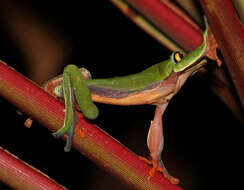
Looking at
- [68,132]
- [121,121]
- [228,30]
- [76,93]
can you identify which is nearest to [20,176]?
[68,132]

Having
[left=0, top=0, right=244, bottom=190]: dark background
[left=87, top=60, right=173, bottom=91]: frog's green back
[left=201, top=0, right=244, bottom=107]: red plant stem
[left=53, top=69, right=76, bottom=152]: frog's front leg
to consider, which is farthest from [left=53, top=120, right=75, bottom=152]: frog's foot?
[left=0, top=0, right=244, bottom=190]: dark background

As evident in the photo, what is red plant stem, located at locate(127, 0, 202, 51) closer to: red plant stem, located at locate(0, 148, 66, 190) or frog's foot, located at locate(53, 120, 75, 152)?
frog's foot, located at locate(53, 120, 75, 152)

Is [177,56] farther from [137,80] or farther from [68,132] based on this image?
[68,132]

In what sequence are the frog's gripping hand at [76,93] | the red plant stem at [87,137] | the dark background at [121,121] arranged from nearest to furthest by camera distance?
the red plant stem at [87,137] < the frog's gripping hand at [76,93] < the dark background at [121,121]

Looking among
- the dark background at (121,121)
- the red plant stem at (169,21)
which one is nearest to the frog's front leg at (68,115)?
the red plant stem at (169,21)

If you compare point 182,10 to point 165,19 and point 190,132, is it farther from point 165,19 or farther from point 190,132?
point 190,132

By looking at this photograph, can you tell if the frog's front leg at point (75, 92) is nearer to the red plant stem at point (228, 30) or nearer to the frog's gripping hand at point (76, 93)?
the frog's gripping hand at point (76, 93)

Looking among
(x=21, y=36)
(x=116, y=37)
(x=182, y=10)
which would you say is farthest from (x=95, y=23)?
(x=182, y=10)
